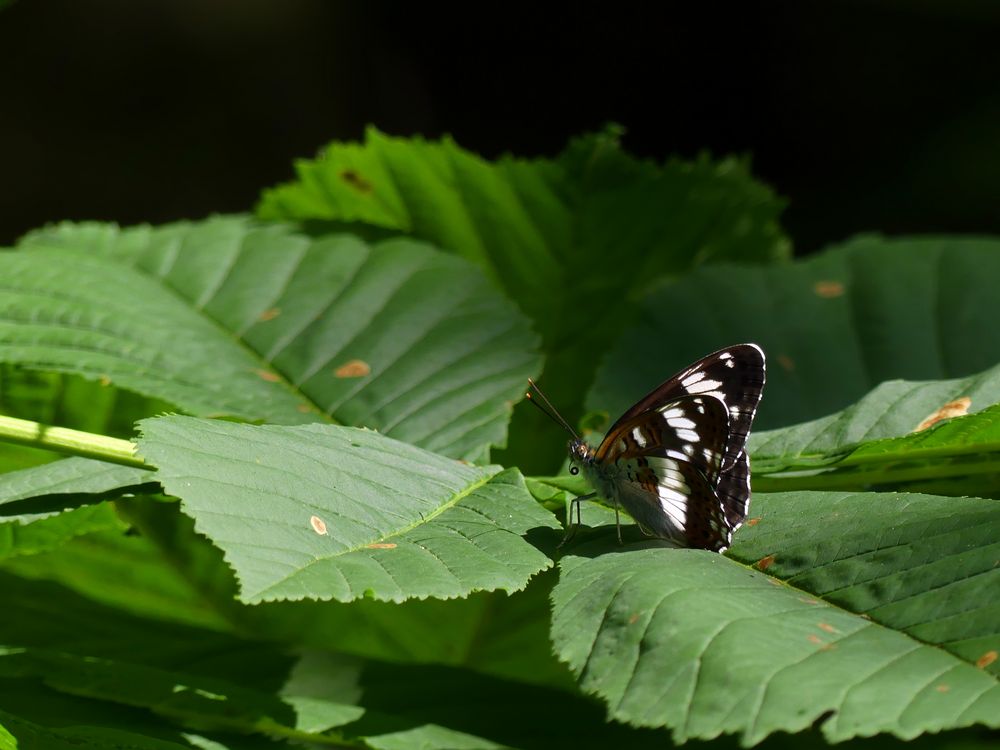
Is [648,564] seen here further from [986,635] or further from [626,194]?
[626,194]

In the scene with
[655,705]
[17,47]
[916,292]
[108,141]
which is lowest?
[655,705]

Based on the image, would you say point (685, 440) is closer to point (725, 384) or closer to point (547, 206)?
point (725, 384)

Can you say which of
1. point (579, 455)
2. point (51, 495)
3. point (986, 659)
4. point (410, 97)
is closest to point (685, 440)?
point (579, 455)

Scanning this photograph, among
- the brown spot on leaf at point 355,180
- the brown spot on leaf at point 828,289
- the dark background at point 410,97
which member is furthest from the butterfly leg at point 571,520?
the dark background at point 410,97

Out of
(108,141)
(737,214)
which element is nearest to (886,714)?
(737,214)

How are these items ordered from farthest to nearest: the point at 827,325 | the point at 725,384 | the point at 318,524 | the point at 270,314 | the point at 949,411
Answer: the point at 827,325, the point at 270,314, the point at 725,384, the point at 949,411, the point at 318,524

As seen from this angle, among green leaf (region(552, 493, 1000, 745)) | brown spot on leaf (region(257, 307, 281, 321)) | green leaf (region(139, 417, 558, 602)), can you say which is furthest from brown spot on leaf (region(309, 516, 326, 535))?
brown spot on leaf (region(257, 307, 281, 321))
